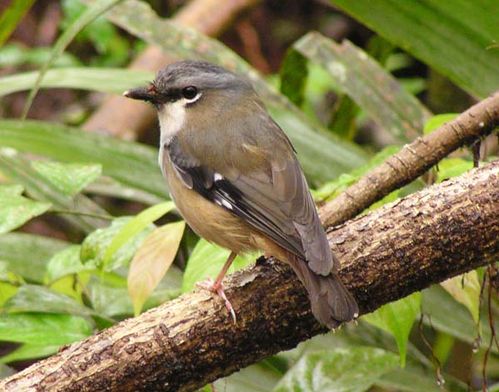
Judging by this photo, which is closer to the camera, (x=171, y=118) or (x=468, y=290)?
(x=468, y=290)

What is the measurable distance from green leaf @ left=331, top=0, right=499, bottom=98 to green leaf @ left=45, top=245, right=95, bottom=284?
1136mm

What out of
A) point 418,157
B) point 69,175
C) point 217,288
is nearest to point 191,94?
point 69,175

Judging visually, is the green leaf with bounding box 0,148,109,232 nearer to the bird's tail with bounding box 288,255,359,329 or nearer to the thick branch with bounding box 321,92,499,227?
the thick branch with bounding box 321,92,499,227

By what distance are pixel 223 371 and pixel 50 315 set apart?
0.55 meters

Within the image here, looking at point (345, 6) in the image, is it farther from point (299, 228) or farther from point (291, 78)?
point (291, 78)

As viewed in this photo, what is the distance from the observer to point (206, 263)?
2.62 metres

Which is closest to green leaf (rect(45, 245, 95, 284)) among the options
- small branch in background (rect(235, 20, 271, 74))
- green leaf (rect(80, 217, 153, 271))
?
green leaf (rect(80, 217, 153, 271))

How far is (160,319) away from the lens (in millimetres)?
2326

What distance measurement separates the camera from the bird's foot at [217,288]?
7.63ft

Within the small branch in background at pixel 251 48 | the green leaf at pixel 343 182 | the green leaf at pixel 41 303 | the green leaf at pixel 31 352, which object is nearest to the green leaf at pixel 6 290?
the green leaf at pixel 41 303

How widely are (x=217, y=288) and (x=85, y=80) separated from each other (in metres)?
1.73

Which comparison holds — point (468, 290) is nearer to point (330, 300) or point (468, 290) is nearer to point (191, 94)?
point (330, 300)

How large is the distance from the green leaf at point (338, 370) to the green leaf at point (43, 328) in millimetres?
592

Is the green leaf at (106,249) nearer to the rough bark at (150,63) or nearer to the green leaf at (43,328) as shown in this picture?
the green leaf at (43,328)
